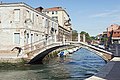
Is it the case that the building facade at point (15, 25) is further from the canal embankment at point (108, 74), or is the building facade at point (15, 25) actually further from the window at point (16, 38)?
the canal embankment at point (108, 74)

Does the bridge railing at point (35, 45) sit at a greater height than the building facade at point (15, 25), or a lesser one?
lesser

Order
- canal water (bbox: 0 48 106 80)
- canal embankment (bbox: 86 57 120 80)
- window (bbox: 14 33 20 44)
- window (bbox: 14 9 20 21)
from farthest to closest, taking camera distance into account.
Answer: window (bbox: 14 9 20 21)
window (bbox: 14 33 20 44)
canal water (bbox: 0 48 106 80)
canal embankment (bbox: 86 57 120 80)

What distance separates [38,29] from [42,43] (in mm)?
2163

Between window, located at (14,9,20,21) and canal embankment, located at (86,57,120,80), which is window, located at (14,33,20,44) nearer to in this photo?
window, located at (14,9,20,21)

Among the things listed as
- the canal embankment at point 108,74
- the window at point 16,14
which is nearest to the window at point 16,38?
the window at point 16,14

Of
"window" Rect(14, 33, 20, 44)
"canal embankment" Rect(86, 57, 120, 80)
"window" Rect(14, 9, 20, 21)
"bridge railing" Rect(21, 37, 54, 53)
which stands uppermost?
"window" Rect(14, 9, 20, 21)

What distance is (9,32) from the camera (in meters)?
23.8

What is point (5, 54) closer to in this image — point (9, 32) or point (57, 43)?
point (9, 32)

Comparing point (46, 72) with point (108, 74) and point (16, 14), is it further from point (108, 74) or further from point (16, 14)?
point (108, 74)

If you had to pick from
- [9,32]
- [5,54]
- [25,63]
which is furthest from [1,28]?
[25,63]

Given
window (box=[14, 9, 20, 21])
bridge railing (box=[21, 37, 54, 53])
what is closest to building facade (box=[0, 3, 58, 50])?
window (box=[14, 9, 20, 21])

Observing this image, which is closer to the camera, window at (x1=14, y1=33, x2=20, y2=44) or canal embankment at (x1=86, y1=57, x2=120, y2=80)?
canal embankment at (x1=86, y1=57, x2=120, y2=80)

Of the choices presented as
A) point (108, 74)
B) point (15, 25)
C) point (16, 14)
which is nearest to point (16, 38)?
point (15, 25)

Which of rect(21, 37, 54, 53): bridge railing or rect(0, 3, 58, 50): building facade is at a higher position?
rect(0, 3, 58, 50): building facade
